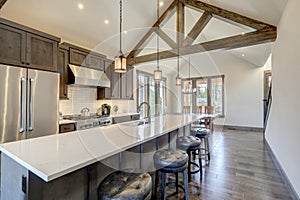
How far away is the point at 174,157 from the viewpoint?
1.93 m

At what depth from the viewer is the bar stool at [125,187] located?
4.07ft

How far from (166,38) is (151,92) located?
115 inches

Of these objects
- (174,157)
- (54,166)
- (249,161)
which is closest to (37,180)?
(54,166)

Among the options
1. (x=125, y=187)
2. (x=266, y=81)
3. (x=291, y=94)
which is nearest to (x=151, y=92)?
(x=266, y=81)

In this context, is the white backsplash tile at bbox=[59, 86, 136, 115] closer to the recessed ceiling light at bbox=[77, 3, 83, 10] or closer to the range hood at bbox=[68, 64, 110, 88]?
the range hood at bbox=[68, 64, 110, 88]

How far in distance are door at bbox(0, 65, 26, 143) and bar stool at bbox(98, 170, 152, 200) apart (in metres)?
1.85

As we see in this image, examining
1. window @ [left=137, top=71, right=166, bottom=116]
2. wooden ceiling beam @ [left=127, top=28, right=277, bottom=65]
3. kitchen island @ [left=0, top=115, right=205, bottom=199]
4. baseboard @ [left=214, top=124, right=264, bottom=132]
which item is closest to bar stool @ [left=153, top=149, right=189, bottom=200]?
kitchen island @ [left=0, top=115, right=205, bottom=199]

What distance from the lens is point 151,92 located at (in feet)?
25.5

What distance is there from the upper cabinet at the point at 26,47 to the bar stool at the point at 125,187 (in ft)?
7.84

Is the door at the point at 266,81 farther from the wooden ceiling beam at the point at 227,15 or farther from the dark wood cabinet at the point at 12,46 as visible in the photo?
the dark wood cabinet at the point at 12,46

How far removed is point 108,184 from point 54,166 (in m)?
0.52

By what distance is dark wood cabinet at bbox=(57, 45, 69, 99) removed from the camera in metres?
3.48

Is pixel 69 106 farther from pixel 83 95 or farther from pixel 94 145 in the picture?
pixel 94 145

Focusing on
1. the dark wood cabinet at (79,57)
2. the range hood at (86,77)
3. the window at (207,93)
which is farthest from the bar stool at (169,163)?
the window at (207,93)
